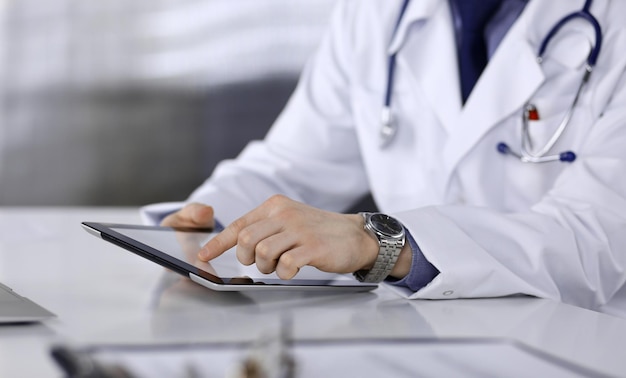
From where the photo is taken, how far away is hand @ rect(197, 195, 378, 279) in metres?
0.83

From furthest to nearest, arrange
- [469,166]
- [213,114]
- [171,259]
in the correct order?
[213,114], [469,166], [171,259]

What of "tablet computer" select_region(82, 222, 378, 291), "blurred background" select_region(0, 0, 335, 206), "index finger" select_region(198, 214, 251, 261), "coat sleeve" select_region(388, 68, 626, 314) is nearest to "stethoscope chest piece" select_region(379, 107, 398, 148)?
"coat sleeve" select_region(388, 68, 626, 314)

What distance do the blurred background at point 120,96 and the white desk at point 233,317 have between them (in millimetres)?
2324

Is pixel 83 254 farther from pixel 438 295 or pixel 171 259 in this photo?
pixel 438 295

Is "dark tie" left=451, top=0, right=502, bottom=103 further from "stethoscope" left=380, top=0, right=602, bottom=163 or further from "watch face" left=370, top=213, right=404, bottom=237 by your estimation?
"watch face" left=370, top=213, right=404, bottom=237

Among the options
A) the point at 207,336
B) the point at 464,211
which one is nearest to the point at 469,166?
the point at 464,211

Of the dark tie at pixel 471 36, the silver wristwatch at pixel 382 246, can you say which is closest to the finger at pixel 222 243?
the silver wristwatch at pixel 382 246

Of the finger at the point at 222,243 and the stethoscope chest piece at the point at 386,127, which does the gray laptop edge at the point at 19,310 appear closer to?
the finger at the point at 222,243

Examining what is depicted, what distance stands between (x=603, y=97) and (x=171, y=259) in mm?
794

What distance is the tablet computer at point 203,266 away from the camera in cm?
77

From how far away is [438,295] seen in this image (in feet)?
2.89

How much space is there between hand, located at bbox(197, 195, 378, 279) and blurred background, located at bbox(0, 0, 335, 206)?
241 cm

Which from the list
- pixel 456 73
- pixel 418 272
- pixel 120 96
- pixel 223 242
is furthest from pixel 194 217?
pixel 120 96

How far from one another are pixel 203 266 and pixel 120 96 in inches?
106
